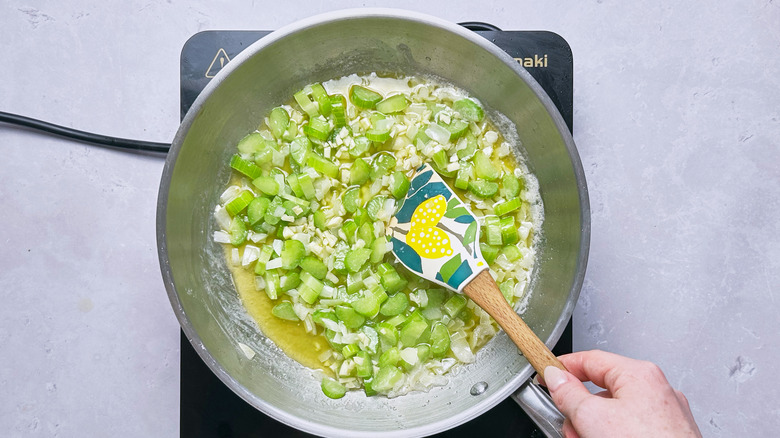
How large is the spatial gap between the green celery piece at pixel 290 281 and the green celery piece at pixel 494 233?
0.58 metres

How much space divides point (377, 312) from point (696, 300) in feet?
3.32

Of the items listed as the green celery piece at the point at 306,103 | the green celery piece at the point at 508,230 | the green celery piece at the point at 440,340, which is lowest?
the green celery piece at the point at 440,340

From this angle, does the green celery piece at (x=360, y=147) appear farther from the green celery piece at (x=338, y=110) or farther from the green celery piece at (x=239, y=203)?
the green celery piece at (x=239, y=203)

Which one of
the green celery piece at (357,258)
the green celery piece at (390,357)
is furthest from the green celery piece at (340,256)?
the green celery piece at (390,357)

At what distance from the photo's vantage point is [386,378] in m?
1.63

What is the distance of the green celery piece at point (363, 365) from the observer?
1644 millimetres

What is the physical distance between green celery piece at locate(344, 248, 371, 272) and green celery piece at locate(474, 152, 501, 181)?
417 millimetres

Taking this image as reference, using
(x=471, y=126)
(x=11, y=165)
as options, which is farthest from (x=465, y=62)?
(x=11, y=165)

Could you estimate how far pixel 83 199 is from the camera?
180 cm

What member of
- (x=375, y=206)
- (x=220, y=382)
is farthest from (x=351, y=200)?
(x=220, y=382)

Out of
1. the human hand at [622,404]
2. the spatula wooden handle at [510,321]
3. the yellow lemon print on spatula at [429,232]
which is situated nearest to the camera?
the human hand at [622,404]

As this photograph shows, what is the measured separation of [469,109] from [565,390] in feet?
2.85

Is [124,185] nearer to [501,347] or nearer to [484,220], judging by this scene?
[484,220]

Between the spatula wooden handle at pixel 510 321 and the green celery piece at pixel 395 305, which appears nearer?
the spatula wooden handle at pixel 510 321
